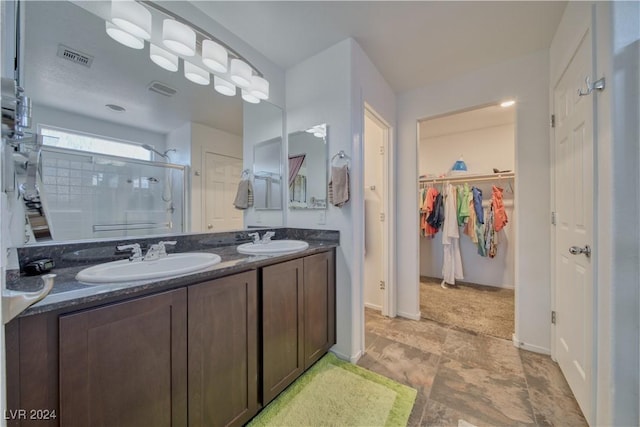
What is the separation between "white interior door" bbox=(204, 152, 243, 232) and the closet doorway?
2.46 m

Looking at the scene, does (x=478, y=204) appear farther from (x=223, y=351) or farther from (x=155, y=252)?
(x=155, y=252)

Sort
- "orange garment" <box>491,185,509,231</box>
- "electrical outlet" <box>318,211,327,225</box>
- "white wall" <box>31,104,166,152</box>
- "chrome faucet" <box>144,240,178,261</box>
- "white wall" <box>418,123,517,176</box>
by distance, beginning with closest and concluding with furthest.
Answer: "white wall" <box>31,104,166,152</box>, "chrome faucet" <box>144,240,178,261</box>, "electrical outlet" <box>318,211,327,225</box>, "orange garment" <box>491,185,509,231</box>, "white wall" <box>418,123,517,176</box>

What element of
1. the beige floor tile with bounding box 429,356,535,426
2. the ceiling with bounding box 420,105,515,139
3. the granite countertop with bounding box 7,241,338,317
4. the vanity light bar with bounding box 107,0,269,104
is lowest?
the beige floor tile with bounding box 429,356,535,426

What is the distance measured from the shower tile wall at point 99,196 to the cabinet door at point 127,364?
0.67 m

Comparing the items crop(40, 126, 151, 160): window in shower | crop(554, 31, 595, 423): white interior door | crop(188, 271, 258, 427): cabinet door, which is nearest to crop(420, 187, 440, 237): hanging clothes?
crop(554, 31, 595, 423): white interior door

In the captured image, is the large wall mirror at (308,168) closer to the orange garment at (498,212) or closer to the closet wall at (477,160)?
the closet wall at (477,160)

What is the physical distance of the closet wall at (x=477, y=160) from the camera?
3418 mm

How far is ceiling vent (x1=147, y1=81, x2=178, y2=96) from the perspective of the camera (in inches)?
58.3

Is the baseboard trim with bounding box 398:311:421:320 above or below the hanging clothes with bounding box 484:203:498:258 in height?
below

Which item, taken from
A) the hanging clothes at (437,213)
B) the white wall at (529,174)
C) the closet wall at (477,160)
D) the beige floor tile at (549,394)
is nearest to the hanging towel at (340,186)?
the white wall at (529,174)

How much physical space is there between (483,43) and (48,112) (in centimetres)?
279

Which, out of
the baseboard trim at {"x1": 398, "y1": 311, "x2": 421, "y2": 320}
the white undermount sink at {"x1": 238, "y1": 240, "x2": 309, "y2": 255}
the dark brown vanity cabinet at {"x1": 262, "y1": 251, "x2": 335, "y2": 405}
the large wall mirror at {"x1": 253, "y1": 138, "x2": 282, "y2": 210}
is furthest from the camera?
the baseboard trim at {"x1": 398, "y1": 311, "x2": 421, "y2": 320}

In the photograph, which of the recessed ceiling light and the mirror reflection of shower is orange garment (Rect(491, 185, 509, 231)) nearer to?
the mirror reflection of shower

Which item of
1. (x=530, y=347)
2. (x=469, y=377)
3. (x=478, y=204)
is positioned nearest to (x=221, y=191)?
(x=469, y=377)
